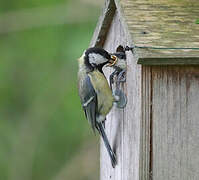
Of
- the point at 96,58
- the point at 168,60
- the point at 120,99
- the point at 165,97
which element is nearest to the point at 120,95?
→ the point at 120,99

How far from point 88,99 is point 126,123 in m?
0.41

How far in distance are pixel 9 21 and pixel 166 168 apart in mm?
2343

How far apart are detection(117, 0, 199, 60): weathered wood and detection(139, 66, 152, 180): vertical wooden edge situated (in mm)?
123

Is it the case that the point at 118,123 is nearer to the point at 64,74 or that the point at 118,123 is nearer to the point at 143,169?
the point at 143,169

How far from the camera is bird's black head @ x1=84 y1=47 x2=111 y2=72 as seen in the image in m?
2.66

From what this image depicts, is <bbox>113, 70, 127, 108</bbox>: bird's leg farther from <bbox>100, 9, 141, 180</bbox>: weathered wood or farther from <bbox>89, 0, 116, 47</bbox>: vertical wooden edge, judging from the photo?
<bbox>89, 0, 116, 47</bbox>: vertical wooden edge

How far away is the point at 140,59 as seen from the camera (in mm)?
2121

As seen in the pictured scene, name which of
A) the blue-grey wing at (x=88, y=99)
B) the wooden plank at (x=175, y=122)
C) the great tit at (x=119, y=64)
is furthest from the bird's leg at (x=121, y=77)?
Answer: the wooden plank at (x=175, y=122)

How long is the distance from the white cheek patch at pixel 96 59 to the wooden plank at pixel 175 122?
0.49 m

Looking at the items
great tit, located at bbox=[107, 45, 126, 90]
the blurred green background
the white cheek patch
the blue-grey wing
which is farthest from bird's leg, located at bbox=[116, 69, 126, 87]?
the blurred green background

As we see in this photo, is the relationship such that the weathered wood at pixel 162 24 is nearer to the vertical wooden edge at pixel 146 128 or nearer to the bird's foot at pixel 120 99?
the vertical wooden edge at pixel 146 128

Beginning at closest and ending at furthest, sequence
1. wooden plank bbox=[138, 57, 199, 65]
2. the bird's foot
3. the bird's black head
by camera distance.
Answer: wooden plank bbox=[138, 57, 199, 65], the bird's foot, the bird's black head

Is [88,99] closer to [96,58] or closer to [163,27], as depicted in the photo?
[96,58]

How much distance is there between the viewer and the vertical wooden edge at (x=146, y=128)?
2.25 meters
